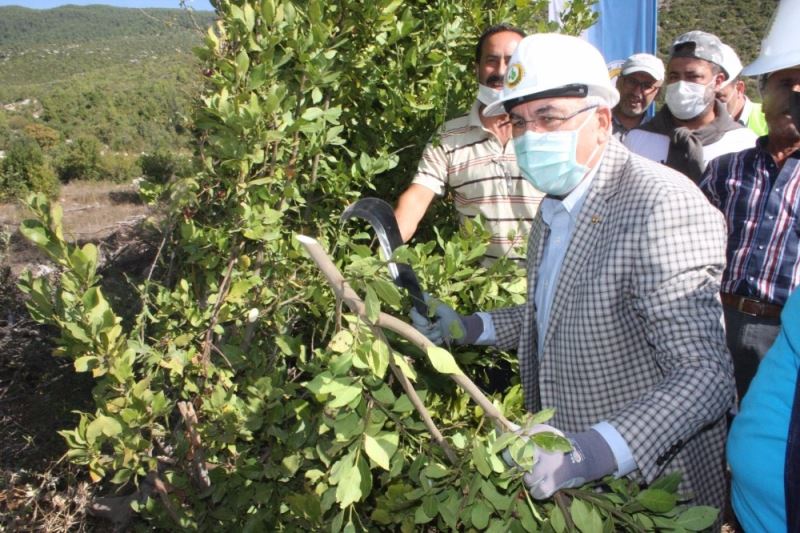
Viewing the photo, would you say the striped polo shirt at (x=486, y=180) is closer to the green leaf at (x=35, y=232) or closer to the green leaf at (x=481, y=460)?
the green leaf at (x=481, y=460)

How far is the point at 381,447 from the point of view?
125cm

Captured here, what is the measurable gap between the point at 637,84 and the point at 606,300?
2836mm

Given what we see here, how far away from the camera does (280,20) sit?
190 centimetres

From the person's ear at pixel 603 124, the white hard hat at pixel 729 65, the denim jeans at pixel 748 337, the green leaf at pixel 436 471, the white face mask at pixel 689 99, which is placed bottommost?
the denim jeans at pixel 748 337

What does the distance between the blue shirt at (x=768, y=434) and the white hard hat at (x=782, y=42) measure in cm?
96

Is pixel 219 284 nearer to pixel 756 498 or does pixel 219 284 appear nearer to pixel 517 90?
pixel 517 90

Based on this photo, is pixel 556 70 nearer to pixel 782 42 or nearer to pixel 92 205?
pixel 782 42

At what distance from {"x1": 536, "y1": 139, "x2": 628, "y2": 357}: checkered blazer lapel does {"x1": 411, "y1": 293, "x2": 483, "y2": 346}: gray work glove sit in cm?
29

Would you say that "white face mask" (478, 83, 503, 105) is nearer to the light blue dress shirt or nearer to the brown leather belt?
the light blue dress shirt

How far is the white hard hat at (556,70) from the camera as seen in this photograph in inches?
59.1

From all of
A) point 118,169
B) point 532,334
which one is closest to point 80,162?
point 118,169

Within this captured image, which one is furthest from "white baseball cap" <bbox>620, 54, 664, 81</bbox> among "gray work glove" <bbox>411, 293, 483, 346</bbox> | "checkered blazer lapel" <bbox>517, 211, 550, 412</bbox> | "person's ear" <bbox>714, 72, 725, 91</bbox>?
"gray work glove" <bbox>411, 293, 483, 346</bbox>

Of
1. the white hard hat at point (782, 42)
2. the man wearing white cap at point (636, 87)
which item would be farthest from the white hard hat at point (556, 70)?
the man wearing white cap at point (636, 87)

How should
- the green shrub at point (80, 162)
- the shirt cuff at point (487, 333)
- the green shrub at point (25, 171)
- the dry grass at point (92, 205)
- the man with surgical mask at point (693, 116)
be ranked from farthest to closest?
the green shrub at point (80, 162) → the green shrub at point (25, 171) → the dry grass at point (92, 205) → the man with surgical mask at point (693, 116) → the shirt cuff at point (487, 333)
